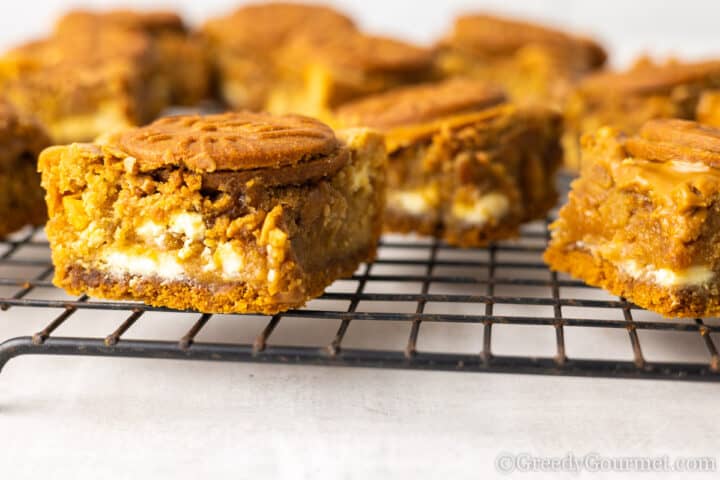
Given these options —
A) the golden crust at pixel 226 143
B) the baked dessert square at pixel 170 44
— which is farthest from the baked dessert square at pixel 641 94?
the baked dessert square at pixel 170 44

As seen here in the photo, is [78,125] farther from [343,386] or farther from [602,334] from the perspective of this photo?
[602,334]

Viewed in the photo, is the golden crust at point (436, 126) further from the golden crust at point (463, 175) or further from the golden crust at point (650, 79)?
the golden crust at point (650, 79)

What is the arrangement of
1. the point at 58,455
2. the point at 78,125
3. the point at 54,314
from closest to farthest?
the point at 58,455 < the point at 54,314 < the point at 78,125

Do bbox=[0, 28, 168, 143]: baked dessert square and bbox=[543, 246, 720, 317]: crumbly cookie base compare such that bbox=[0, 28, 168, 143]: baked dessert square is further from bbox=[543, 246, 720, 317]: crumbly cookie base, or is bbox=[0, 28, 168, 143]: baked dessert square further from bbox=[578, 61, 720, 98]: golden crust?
bbox=[543, 246, 720, 317]: crumbly cookie base

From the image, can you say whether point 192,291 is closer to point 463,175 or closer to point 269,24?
point 463,175

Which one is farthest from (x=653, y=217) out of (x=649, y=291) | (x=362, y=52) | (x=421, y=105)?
(x=362, y=52)

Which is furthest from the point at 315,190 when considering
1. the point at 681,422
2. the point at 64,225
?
the point at 681,422
